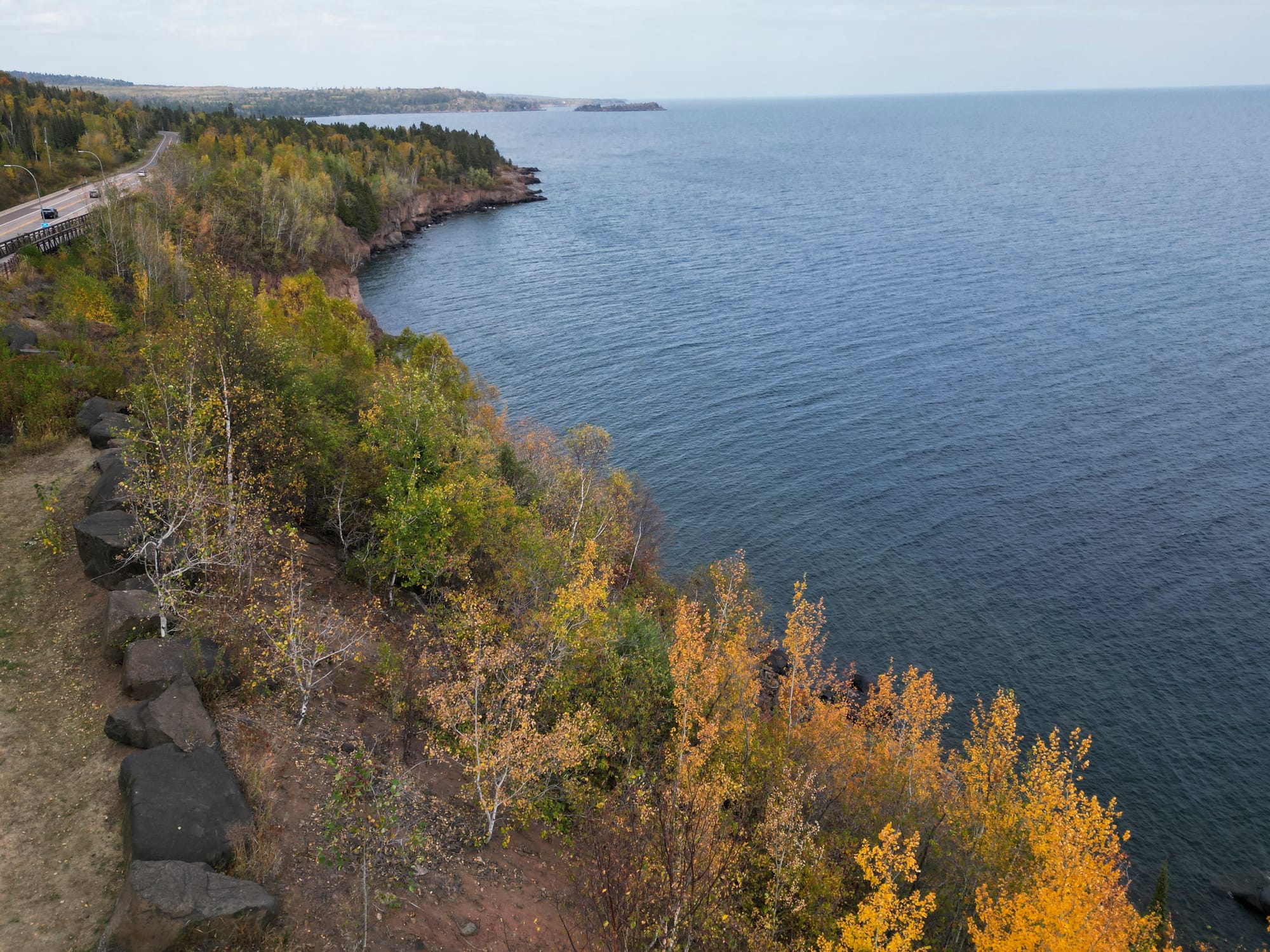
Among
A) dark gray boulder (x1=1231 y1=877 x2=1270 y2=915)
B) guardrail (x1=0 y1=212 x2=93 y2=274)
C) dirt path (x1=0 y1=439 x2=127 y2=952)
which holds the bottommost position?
dark gray boulder (x1=1231 y1=877 x2=1270 y2=915)

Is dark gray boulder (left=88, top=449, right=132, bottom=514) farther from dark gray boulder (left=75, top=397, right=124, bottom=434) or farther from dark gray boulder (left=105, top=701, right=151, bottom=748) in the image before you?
dark gray boulder (left=105, top=701, right=151, bottom=748)

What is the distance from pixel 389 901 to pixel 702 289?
116956 mm

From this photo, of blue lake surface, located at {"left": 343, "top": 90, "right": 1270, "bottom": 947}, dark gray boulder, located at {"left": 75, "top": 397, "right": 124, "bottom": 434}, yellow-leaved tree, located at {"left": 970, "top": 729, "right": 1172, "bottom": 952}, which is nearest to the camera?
yellow-leaved tree, located at {"left": 970, "top": 729, "right": 1172, "bottom": 952}

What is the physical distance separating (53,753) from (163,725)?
12.0ft

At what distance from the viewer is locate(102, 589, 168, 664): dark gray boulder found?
92.6ft

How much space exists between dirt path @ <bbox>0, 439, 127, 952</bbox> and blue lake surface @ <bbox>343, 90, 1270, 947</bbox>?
1680 inches

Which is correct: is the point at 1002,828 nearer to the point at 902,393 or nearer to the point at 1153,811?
the point at 1153,811

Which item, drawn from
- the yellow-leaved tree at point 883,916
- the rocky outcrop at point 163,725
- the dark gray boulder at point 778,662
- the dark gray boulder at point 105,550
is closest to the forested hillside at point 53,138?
the dark gray boulder at point 105,550

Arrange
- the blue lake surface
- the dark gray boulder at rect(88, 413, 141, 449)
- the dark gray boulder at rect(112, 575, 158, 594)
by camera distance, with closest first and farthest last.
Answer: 1. the dark gray boulder at rect(112, 575, 158, 594)
2. the dark gray boulder at rect(88, 413, 141, 449)
3. the blue lake surface

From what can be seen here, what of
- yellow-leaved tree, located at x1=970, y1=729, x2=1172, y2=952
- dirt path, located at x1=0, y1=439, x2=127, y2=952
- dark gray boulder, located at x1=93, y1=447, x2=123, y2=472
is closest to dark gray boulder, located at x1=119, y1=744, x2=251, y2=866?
dirt path, located at x1=0, y1=439, x2=127, y2=952

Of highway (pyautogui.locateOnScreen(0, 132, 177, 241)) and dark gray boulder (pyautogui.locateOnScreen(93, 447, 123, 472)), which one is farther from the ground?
highway (pyautogui.locateOnScreen(0, 132, 177, 241))

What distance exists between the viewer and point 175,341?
40.9 meters

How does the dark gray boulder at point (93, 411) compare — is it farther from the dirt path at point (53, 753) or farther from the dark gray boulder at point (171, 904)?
the dark gray boulder at point (171, 904)

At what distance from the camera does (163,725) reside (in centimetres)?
2484
